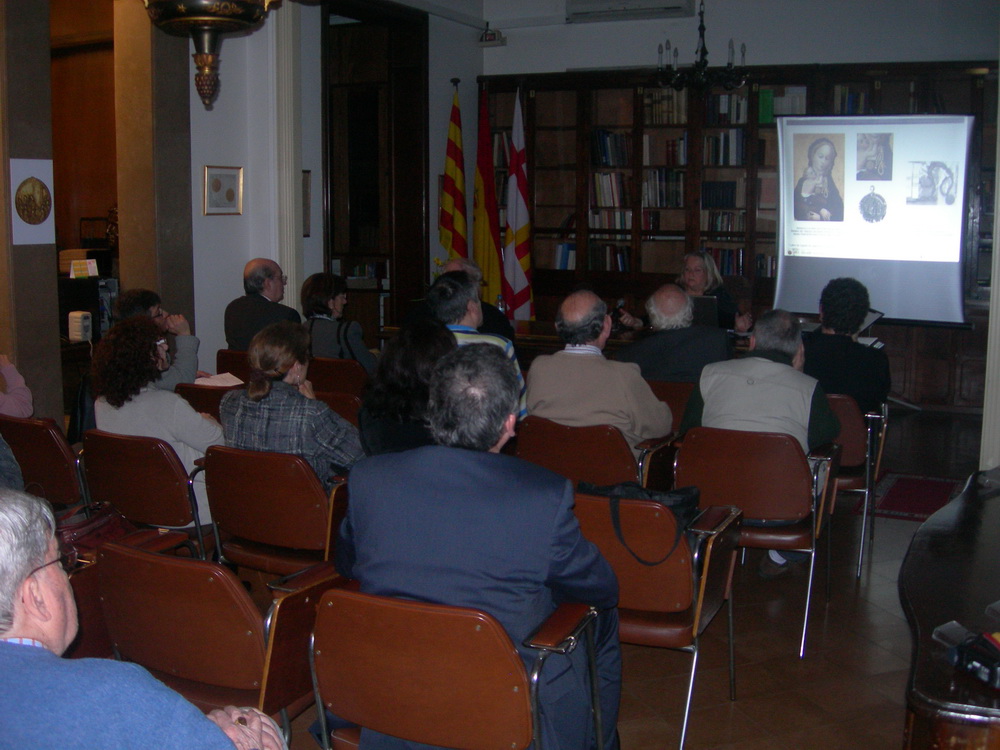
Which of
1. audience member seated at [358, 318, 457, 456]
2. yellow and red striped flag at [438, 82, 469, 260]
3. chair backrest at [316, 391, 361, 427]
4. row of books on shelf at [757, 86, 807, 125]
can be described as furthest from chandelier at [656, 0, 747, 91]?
audience member seated at [358, 318, 457, 456]

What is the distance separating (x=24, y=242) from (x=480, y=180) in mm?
4628

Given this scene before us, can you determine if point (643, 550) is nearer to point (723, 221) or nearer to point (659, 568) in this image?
point (659, 568)

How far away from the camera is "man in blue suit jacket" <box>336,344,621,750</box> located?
1960 mm

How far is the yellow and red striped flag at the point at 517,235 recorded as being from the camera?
918 centimetres

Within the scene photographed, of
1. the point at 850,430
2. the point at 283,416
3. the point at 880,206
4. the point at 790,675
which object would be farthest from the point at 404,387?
the point at 880,206

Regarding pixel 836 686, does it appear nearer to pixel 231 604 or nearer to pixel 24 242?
pixel 231 604

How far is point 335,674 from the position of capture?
205 centimetres

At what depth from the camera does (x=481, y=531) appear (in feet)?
6.41

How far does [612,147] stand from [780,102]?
156 cm

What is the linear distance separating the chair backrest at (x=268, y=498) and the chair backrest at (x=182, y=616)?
29.2 inches

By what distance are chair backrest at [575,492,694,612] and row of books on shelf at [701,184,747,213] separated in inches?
261

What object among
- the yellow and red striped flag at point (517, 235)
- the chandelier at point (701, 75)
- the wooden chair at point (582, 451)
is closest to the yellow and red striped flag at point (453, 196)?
the yellow and red striped flag at point (517, 235)

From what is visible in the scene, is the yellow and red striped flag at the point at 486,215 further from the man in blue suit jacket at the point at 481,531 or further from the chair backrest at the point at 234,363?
the man in blue suit jacket at the point at 481,531

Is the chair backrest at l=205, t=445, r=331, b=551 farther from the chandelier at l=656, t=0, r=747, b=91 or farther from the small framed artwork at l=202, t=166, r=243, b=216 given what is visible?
the chandelier at l=656, t=0, r=747, b=91
